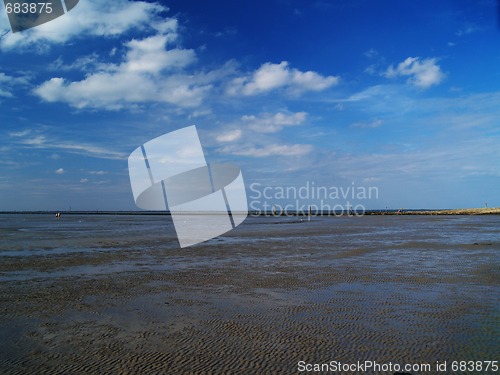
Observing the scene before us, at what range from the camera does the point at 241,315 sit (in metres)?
8.76

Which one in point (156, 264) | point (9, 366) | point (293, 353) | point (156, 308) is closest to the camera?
point (9, 366)

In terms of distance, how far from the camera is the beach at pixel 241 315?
20.4 feet

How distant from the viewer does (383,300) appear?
10.0 meters

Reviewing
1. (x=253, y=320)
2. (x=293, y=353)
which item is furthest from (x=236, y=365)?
(x=253, y=320)

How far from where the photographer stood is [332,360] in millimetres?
6137

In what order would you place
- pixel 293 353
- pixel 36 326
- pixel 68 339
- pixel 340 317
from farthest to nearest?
pixel 340 317 < pixel 36 326 < pixel 68 339 < pixel 293 353

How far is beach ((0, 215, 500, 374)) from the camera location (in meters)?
6.23

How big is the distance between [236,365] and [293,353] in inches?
44.2

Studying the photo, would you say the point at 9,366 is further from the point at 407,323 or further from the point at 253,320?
the point at 407,323

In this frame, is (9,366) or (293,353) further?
(293,353)

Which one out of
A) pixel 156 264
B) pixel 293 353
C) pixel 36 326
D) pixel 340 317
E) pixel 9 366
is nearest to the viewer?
pixel 9 366

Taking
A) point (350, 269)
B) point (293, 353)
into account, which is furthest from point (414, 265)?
point (293, 353)

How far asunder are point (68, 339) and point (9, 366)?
4.34 ft

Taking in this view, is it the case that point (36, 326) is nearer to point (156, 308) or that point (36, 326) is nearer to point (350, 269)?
point (156, 308)
